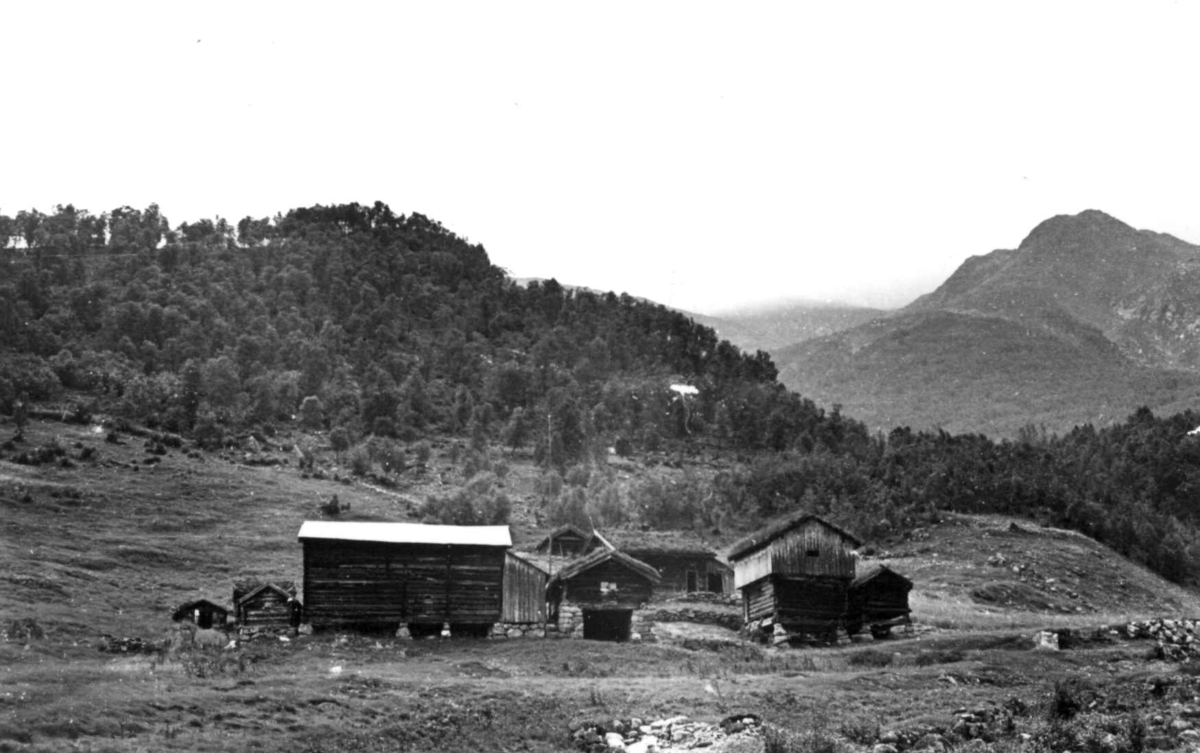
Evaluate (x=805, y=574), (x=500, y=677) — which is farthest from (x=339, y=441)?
(x=500, y=677)

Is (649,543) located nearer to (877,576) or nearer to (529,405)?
(877,576)

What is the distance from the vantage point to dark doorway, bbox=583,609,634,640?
62.8 meters

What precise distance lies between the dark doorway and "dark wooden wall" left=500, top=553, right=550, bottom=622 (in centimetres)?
248

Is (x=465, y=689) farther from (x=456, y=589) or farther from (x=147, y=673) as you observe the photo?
(x=456, y=589)

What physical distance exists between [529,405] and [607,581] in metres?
103

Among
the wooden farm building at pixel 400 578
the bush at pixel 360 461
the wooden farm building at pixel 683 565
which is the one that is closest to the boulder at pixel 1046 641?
the wooden farm building at pixel 400 578

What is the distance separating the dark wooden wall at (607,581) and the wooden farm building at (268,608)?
1309cm

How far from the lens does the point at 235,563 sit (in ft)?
272

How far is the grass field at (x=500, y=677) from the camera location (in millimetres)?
35219

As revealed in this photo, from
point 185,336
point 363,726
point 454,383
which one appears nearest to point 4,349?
point 185,336

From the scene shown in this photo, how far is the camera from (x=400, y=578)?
198 ft

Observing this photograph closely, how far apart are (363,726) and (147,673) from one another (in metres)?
9.87

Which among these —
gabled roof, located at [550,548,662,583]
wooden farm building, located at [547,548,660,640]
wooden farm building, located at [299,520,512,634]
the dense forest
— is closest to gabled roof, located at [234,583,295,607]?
wooden farm building, located at [299,520,512,634]

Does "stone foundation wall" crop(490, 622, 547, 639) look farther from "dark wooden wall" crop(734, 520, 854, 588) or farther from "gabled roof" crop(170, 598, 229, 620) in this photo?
"gabled roof" crop(170, 598, 229, 620)
